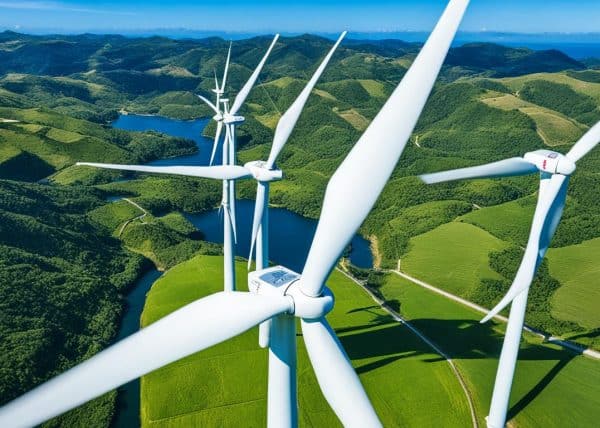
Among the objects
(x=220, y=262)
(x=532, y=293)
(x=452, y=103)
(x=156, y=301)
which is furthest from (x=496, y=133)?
(x=156, y=301)

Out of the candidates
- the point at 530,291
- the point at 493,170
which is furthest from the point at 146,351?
the point at 530,291

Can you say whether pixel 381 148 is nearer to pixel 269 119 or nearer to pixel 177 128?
pixel 269 119

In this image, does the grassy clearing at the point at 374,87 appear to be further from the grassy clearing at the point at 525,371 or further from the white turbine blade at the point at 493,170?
the white turbine blade at the point at 493,170

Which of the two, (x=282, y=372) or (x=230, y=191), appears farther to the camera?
(x=230, y=191)

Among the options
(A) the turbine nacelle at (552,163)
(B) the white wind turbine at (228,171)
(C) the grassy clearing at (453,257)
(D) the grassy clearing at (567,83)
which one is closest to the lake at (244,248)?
(C) the grassy clearing at (453,257)

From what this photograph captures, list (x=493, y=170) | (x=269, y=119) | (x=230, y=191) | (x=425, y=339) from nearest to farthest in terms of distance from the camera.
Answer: (x=493, y=170), (x=230, y=191), (x=425, y=339), (x=269, y=119)

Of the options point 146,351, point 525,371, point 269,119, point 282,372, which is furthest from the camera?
point 269,119

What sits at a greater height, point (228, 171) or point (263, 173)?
point (263, 173)

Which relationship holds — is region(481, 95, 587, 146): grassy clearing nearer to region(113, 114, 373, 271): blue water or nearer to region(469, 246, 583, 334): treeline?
region(113, 114, 373, 271): blue water
